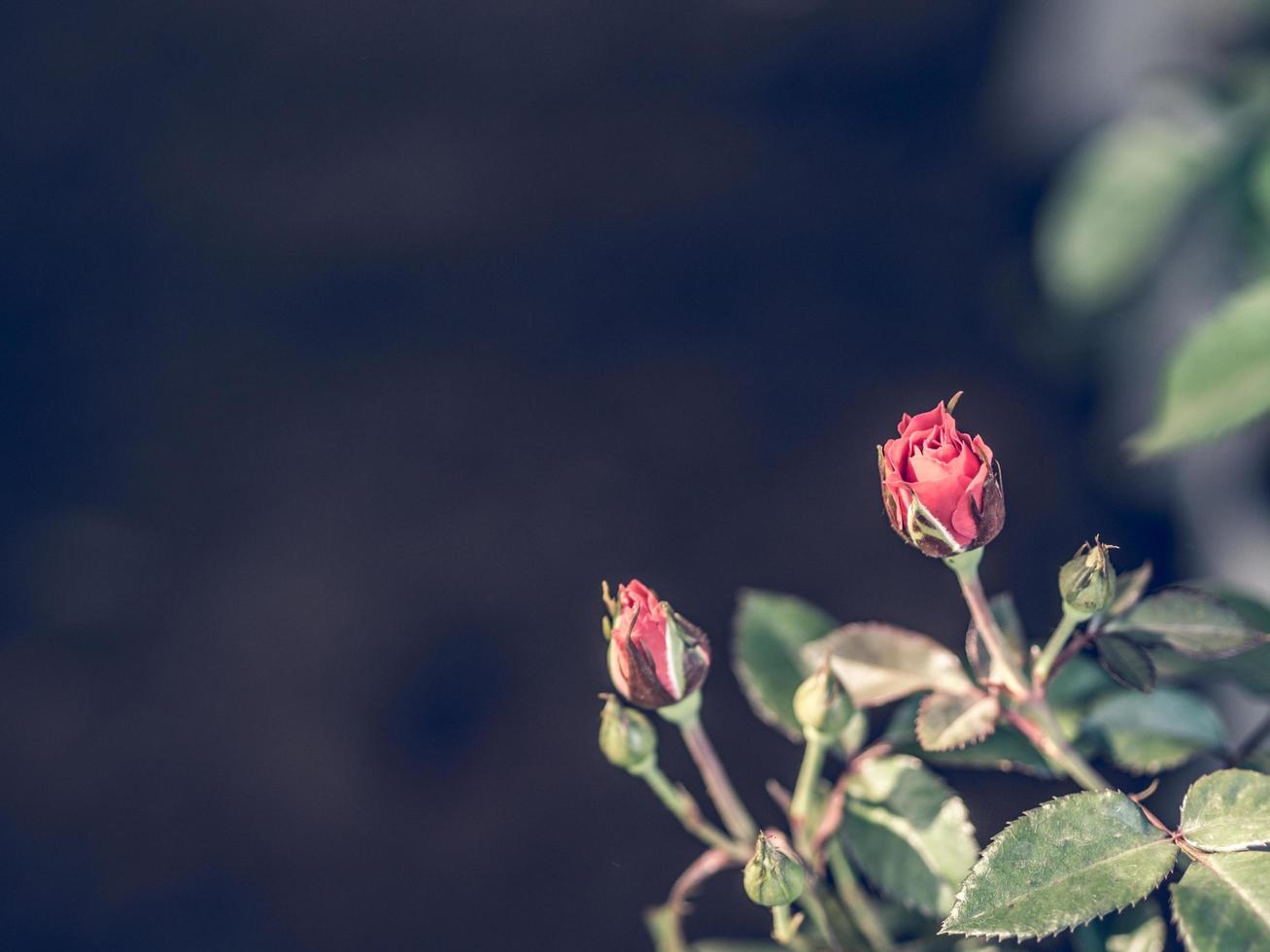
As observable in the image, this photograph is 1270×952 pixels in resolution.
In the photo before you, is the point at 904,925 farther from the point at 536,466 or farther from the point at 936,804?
the point at 536,466

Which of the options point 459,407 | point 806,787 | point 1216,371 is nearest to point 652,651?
point 806,787

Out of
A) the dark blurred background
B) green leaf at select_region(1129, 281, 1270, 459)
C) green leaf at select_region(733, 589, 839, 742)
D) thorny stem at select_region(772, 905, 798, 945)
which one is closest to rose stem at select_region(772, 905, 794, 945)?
thorny stem at select_region(772, 905, 798, 945)

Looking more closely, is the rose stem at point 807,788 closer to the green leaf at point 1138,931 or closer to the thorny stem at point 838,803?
the thorny stem at point 838,803

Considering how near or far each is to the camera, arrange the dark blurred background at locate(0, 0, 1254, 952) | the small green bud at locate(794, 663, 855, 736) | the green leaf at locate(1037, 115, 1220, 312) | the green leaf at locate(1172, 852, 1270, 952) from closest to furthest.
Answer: the green leaf at locate(1172, 852, 1270, 952), the small green bud at locate(794, 663, 855, 736), the green leaf at locate(1037, 115, 1220, 312), the dark blurred background at locate(0, 0, 1254, 952)

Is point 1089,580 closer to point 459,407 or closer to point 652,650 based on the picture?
point 652,650

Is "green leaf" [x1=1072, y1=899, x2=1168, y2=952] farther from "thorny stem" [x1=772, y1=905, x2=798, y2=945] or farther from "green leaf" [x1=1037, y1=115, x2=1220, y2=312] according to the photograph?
"green leaf" [x1=1037, y1=115, x2=1220, y2=312]

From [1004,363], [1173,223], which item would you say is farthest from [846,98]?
[1173,223]
